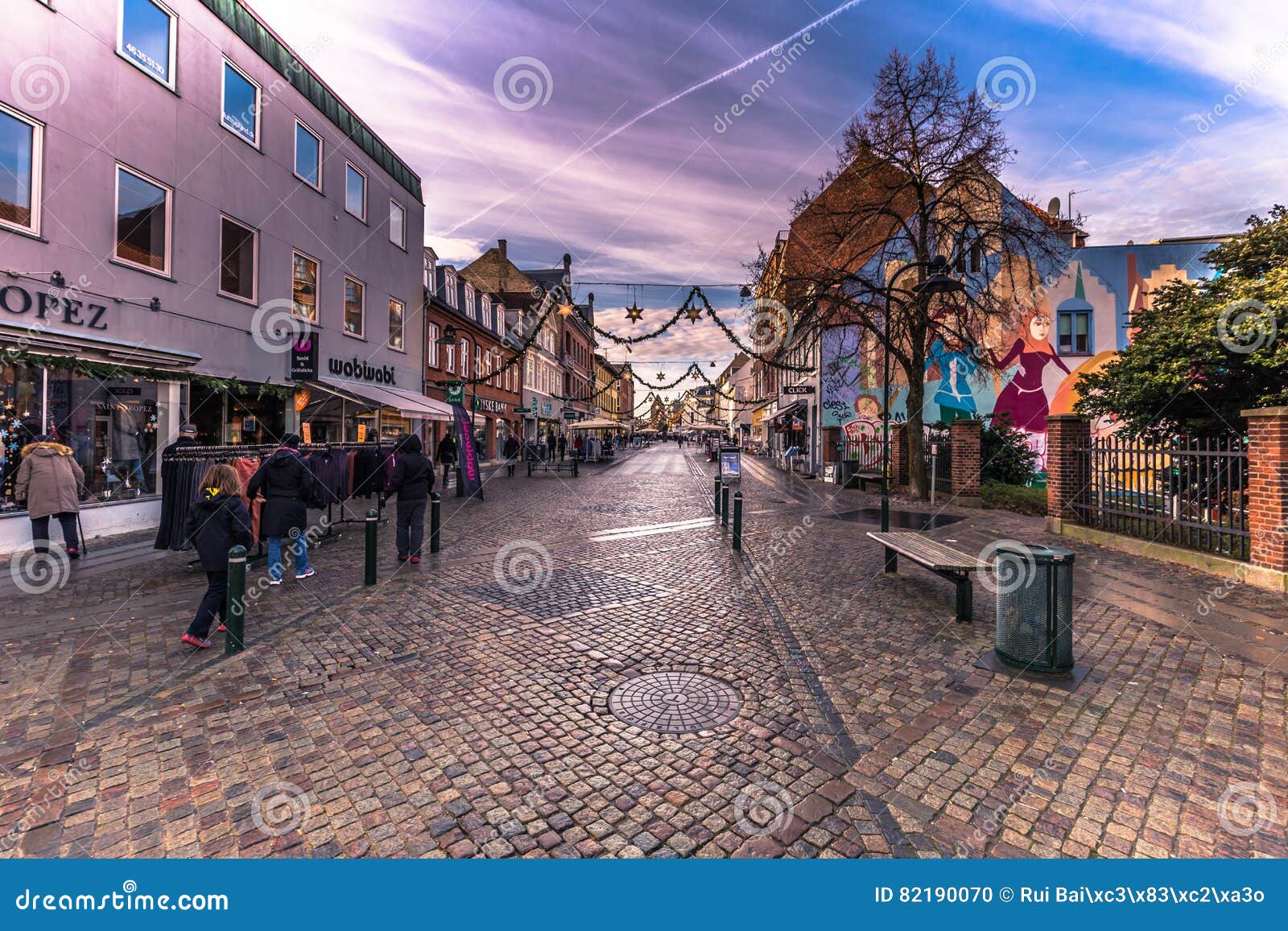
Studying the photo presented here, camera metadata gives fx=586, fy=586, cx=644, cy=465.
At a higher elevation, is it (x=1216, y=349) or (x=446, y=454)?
(x=1216, y=349)

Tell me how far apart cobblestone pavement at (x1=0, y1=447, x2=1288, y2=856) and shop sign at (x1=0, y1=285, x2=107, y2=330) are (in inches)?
209

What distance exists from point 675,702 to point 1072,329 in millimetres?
29001

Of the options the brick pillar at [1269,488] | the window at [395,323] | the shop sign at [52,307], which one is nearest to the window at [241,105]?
the shop sign at [52,307]

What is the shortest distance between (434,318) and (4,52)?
661 inches

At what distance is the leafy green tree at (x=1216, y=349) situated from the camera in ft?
29.4

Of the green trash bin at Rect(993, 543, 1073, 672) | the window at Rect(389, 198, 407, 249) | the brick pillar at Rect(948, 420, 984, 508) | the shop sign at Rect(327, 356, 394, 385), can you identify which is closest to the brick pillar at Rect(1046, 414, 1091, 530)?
the brick pillar at Rect(948, 420, 984, 508)

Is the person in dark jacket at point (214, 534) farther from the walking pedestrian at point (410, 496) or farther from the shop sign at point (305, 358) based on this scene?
the shop sign at point (305, 358)

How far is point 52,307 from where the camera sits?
9539mm

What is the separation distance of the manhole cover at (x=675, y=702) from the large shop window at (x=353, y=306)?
18.1m

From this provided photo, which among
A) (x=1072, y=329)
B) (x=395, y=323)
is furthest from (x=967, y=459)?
(x=395, y=323)

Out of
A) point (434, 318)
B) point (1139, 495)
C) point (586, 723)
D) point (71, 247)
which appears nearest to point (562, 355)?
point (434, 318)

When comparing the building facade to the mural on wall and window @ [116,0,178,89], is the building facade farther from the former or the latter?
the mural on wall

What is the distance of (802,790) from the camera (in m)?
3.12

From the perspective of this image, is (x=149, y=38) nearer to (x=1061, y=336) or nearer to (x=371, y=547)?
(x=371, y=547)
